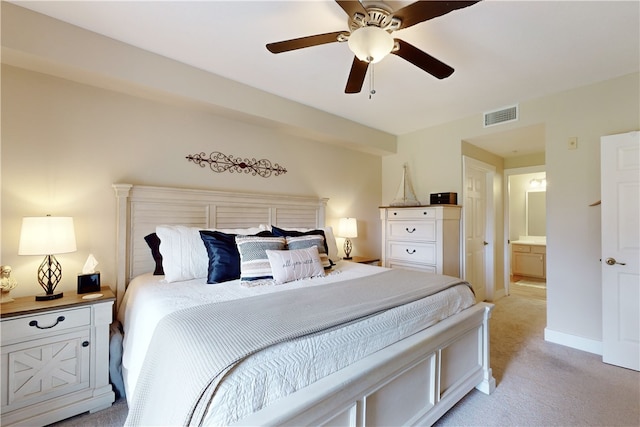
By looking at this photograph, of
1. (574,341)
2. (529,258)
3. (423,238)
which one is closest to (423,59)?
(423,238)

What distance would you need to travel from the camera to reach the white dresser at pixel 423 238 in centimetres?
343

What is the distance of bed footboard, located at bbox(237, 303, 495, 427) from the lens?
3.34 ft

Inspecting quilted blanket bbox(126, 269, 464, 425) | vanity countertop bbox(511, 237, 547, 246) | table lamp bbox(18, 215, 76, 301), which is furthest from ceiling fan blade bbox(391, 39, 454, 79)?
vanity countertop bbox(511, 237, 547, 246)

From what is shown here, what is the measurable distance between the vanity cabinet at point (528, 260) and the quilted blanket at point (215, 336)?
5251 millimetres

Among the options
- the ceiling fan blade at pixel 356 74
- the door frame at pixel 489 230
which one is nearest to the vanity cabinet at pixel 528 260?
the door frame at pixel 489 230

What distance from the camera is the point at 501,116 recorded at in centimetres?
324

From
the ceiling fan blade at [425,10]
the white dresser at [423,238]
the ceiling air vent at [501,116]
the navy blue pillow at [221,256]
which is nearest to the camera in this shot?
the ceiling fan blade at [425,10]

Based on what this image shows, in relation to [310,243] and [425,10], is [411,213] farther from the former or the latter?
[425,10]

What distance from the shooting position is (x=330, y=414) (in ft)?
3.58

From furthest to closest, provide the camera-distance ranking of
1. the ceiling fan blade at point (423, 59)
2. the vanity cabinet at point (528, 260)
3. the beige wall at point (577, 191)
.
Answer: the vanity cabinet at point (528, 260), the beige wall at point (577, 191), the ceiling fan blade at point (423, 59)

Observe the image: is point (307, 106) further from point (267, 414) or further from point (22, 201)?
point (267, 414)

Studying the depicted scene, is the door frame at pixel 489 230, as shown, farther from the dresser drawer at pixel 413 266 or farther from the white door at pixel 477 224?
the dresser drawer at pixel 413 266

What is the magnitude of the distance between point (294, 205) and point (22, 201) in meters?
2.26

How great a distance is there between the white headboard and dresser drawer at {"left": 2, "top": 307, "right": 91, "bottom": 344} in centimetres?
46
